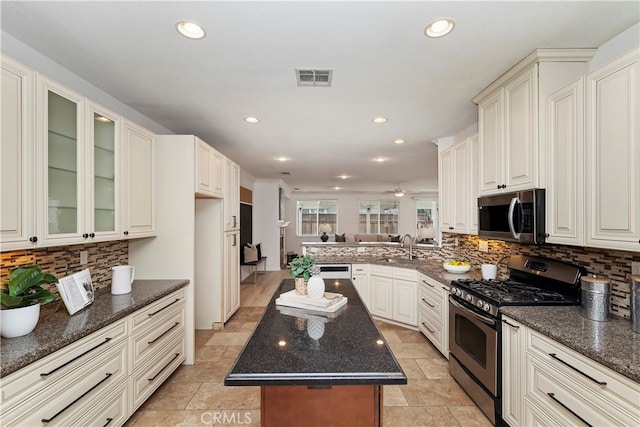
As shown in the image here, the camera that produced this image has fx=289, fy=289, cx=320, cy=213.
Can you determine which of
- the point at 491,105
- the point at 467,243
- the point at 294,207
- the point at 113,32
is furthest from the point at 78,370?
the point at 294,207

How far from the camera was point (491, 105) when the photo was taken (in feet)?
8.23

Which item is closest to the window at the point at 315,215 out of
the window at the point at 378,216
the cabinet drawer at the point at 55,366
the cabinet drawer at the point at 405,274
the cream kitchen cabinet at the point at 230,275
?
Result: the window at the point at 378,216

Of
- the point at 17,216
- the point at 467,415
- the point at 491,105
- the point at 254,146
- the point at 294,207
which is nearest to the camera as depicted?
the point at 17,216

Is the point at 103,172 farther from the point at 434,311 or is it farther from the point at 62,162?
the point at 434,311

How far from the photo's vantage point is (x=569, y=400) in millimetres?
1500

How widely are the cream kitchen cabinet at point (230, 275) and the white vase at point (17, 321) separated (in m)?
2.42

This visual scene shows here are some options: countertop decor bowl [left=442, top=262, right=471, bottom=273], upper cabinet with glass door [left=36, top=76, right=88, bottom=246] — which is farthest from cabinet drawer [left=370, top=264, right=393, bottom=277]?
upper cabinet with glass door [left=36, top=76, right=88, bottom=246]

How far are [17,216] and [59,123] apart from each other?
0.68 m

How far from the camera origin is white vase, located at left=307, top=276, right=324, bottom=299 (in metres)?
2.00

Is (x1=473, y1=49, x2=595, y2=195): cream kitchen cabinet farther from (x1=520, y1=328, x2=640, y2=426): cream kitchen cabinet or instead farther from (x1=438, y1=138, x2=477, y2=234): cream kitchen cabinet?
(x1=520, y1=328, x2=640, y2=426): cream kitchen cabinet

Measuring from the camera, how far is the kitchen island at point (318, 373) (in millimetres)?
1176

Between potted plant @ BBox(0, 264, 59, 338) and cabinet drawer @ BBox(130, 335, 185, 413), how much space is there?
0.87 metres

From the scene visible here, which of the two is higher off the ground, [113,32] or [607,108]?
[113,32]

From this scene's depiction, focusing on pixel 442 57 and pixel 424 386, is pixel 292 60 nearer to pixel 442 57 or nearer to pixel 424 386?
pixel 442 57
